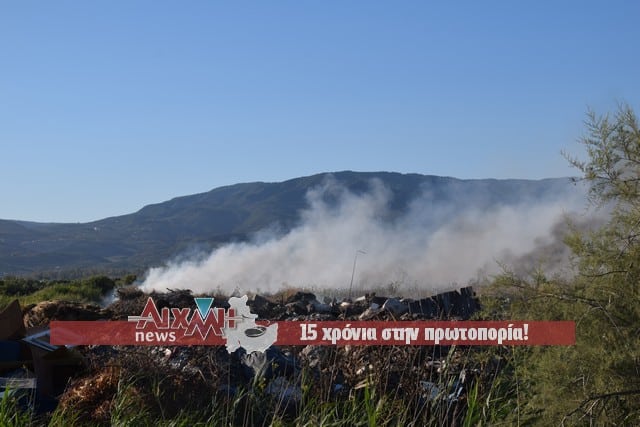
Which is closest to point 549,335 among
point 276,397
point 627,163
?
point 627,163

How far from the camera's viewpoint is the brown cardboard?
9750 mm

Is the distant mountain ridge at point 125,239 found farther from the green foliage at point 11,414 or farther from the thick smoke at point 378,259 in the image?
the green foliage at point 11,414

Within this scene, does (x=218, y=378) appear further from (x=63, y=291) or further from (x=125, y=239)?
(x=125, y=239)

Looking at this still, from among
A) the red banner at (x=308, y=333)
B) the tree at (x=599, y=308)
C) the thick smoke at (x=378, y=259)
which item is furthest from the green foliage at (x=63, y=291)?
the tree at (x=599, y=308)

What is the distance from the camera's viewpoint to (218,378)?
827cm

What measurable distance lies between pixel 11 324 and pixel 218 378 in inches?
125

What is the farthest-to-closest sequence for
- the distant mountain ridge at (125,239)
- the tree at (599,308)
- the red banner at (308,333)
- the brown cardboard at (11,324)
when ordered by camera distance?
the distant mountain ridge at (125,239)
the red banner at (308,333)
the brown cardboard at (11,324)
the tree at (599,308)

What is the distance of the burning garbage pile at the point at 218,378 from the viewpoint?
24.5 ft

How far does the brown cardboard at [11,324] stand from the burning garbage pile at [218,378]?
1 centimetres

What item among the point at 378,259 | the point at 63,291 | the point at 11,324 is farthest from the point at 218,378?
the point at 378,259

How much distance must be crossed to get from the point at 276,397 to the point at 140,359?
4.96 ft

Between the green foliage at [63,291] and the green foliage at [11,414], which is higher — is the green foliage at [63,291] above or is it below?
below

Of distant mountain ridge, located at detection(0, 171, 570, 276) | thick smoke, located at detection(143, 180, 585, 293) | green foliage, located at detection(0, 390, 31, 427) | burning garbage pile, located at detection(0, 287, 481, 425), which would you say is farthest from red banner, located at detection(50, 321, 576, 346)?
distant mountain ridge, located at detection(0, 171, 570, 276)

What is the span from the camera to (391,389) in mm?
8633
